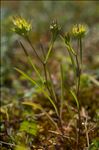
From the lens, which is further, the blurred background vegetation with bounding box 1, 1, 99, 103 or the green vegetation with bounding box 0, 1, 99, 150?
the blurred background vegetation with bounding box 1, 1, 99, 103

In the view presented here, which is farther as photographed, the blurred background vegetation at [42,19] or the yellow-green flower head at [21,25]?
the blurred background vegetation at [42,19]

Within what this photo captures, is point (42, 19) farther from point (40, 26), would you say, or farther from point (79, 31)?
point (79, 31)

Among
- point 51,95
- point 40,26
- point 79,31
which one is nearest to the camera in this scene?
point 79,31

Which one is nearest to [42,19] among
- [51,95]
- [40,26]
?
[40,26]

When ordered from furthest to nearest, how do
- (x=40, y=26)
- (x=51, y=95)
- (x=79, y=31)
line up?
(x=40, y=26) < (x=51, y=95) < (x=79, y=31)

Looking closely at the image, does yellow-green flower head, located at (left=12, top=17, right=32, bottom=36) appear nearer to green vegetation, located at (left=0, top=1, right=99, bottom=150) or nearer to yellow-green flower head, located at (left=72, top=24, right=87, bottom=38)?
green vegetation, located at (left=0, top=1, right=99, bottom=150)

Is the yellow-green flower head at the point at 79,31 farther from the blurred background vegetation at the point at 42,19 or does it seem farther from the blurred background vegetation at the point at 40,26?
the blurred background vegetation at the point at 42,19

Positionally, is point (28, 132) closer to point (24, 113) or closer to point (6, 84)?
point (24, 113)

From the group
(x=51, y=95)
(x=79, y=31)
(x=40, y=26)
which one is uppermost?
(x=79, y=31)

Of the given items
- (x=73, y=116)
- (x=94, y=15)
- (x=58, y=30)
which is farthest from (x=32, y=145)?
(x=94, y=15)

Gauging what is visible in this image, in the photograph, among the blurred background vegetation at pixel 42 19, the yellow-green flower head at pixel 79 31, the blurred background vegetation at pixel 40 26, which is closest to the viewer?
the yellow-green flower head at pixel 79 31

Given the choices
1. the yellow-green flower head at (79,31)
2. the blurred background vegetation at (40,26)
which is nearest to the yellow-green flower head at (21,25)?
the yellow-green flower head at (79,31)

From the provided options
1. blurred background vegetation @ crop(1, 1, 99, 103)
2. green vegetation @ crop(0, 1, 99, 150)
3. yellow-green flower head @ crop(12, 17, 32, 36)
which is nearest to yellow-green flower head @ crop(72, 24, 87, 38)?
green vegetation @ crop(0, 1, 99, 150)
